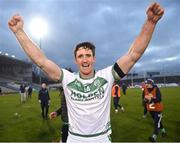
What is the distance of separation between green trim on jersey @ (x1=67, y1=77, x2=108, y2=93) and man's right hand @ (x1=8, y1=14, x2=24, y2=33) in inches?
36.0

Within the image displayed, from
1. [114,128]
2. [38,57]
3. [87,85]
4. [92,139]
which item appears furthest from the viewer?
[114,128]

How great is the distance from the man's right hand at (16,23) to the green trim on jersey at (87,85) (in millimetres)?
914

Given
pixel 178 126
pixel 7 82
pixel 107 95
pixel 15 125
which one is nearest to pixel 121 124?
pixel 178 126

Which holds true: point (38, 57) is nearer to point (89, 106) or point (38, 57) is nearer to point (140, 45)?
point (89, 106)

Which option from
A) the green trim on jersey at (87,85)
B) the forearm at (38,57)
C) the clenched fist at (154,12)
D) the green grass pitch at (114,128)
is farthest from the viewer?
the green grass pitch at (114,128)

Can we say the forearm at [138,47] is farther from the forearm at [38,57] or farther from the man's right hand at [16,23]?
the man's right hand at [16,23]

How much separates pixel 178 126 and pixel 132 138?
367 cm

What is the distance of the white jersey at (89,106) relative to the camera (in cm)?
411

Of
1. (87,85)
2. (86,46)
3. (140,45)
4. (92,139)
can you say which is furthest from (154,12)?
(92,139)

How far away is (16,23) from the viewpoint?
172 inches

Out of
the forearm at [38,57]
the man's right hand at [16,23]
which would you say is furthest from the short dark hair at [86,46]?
the man's right hand at [16,23]

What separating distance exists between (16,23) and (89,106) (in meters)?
1.33

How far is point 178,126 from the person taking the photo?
17.6 m

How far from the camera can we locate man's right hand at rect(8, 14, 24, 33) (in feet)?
14.2
